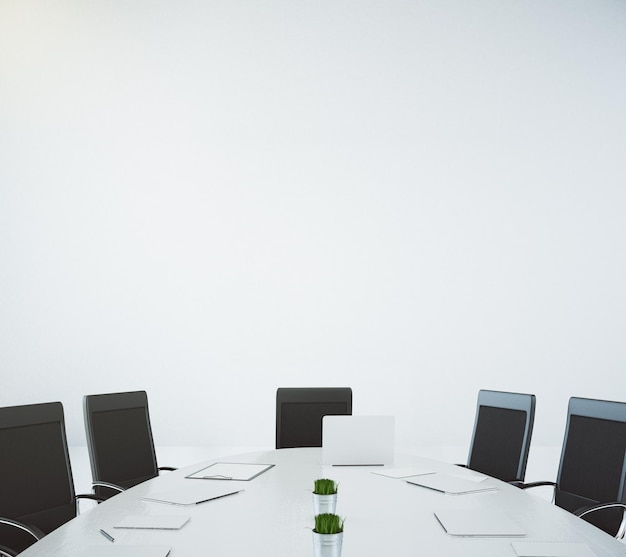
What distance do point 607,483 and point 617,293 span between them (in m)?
4.77

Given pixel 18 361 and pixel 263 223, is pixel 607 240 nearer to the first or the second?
pixel 263 223

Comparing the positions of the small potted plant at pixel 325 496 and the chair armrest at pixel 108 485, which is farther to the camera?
the chair armrest at pixel 108 485

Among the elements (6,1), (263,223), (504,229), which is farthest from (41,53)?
(504,229)

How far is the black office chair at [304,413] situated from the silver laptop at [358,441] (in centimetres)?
92

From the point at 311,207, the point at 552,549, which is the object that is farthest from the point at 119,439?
the point at 311,207

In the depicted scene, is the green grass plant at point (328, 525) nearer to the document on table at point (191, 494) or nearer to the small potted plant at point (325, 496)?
the small potted plant at point (325, 496)

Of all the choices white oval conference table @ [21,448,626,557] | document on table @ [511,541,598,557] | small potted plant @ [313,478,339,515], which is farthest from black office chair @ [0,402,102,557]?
document on table @ [511,541,598,557]

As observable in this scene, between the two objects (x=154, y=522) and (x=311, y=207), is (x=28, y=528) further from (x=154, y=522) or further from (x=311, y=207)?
(x=311, y=207)

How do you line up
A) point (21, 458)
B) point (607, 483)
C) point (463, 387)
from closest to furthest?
point (21, 458) < point (607, 483) < point (463, 387)

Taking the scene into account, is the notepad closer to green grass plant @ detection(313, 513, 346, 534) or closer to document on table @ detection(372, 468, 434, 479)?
green grass plant @ detection(313, 513, 346, 534)

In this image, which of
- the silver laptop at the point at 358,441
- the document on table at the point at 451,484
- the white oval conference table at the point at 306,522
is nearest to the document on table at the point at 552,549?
the white oval conference table at the point at 306,522

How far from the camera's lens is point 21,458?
118 inches

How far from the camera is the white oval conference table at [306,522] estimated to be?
2135 mm

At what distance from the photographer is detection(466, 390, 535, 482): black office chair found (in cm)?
381
